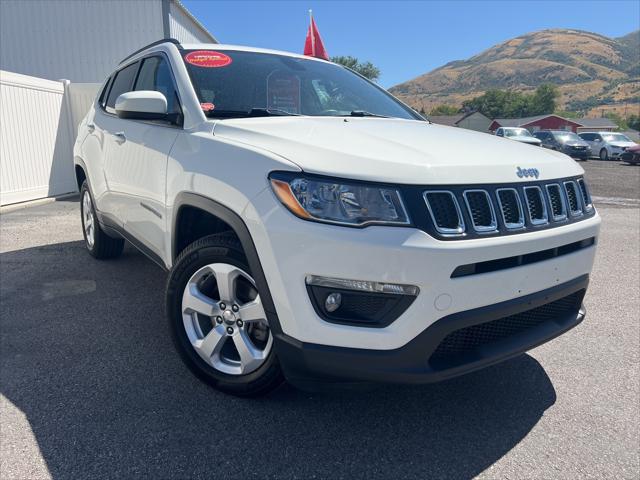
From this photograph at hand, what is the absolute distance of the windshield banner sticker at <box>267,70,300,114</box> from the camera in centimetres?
309

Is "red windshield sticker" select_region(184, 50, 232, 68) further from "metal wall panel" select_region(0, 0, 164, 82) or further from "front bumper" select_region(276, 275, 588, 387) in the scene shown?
"metal wall panel" select_region(0, 0, 164, 82)

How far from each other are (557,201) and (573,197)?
22cm

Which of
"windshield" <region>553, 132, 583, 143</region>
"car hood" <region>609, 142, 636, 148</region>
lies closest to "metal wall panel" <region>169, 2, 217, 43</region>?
"windshield" <region>553, 132, 583, 143</region>

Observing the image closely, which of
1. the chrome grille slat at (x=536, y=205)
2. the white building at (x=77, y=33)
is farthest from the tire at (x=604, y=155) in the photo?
the chrome grille slat at (x=536, y=205)

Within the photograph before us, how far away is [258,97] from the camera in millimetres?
3055

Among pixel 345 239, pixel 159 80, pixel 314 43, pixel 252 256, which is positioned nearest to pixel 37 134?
pixel 314 43

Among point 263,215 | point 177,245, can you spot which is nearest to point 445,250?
point 263,215

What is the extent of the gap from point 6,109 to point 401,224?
29.6ft

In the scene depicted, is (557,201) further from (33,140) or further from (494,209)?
(33,140)

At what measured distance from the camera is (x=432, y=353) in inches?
79.0

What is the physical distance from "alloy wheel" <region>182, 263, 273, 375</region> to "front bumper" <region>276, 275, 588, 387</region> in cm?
32

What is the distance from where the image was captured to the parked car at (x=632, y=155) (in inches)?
972

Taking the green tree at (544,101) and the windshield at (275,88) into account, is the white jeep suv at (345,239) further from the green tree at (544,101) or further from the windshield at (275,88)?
the green tree at (544,101)

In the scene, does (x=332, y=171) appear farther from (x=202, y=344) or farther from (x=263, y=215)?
(x=202, y=344)
